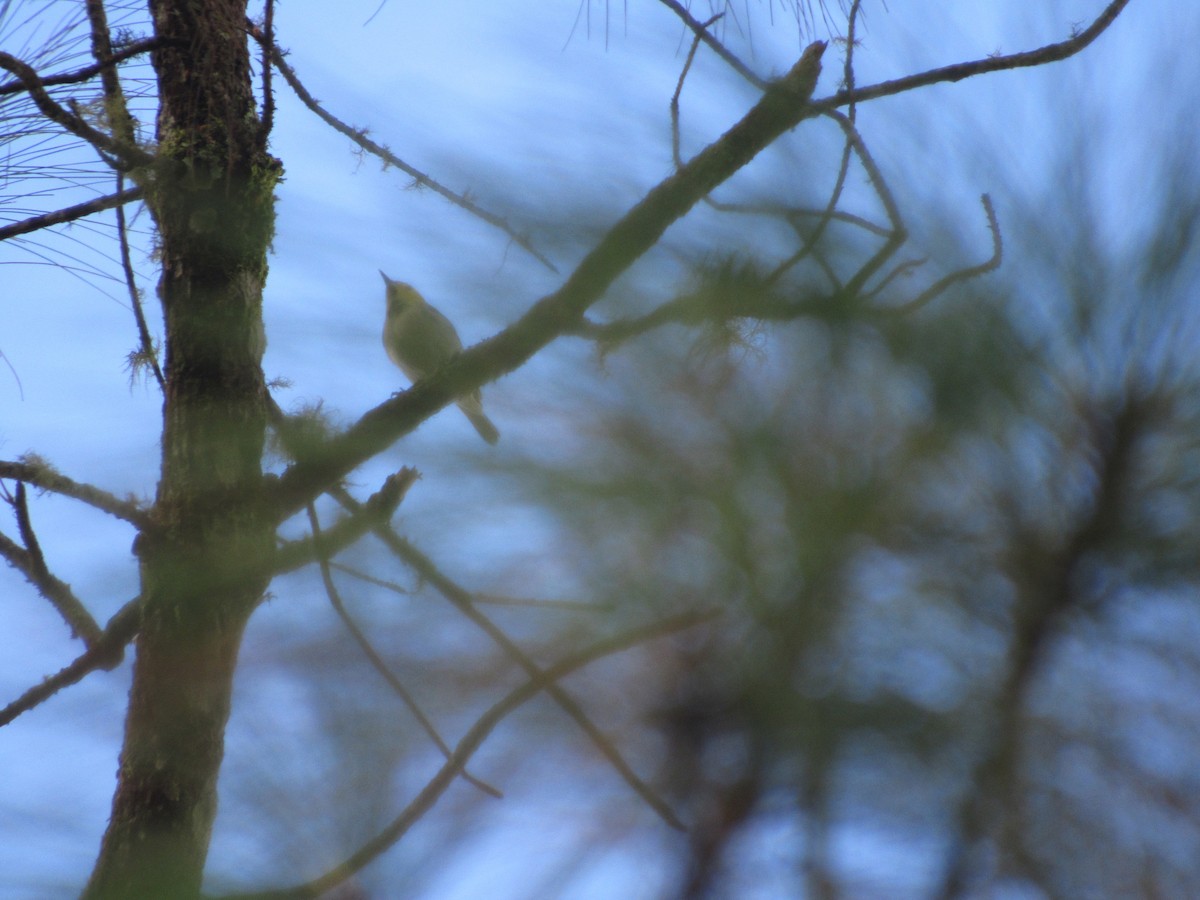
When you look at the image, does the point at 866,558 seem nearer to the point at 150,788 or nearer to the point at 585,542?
the point at 585,542

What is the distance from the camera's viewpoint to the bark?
2.37 ft

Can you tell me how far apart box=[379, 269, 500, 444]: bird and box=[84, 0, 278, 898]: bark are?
0.15 m

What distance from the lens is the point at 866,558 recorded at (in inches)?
20.3

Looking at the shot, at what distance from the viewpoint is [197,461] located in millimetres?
1382

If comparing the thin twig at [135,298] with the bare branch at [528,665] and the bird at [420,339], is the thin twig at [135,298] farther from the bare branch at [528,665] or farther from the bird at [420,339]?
the bare branch at [528,665]

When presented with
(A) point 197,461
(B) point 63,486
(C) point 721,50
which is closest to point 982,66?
(C) point 721,50

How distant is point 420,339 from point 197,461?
0.94 meters

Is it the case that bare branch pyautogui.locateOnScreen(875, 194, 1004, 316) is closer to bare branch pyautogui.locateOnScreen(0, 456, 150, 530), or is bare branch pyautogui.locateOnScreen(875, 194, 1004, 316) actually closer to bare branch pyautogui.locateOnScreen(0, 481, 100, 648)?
bare branch pyautogui.locateOnScreen(0, 456, 150, 530)

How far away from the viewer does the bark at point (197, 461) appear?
722 millimetres

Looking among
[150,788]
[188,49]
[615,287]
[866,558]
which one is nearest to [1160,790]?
[866,558]

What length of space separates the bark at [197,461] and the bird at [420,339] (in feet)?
0.51

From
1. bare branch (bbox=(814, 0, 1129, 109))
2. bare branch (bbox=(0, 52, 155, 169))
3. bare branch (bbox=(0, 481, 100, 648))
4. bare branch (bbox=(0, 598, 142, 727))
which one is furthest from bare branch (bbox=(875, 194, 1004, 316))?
bare branch (bbox=(0, 52, 155, 169))

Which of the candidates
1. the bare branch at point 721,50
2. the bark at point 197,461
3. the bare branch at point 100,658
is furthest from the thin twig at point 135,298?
the bare branch at point 721,50

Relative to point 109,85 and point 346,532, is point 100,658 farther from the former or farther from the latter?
point 109,85
